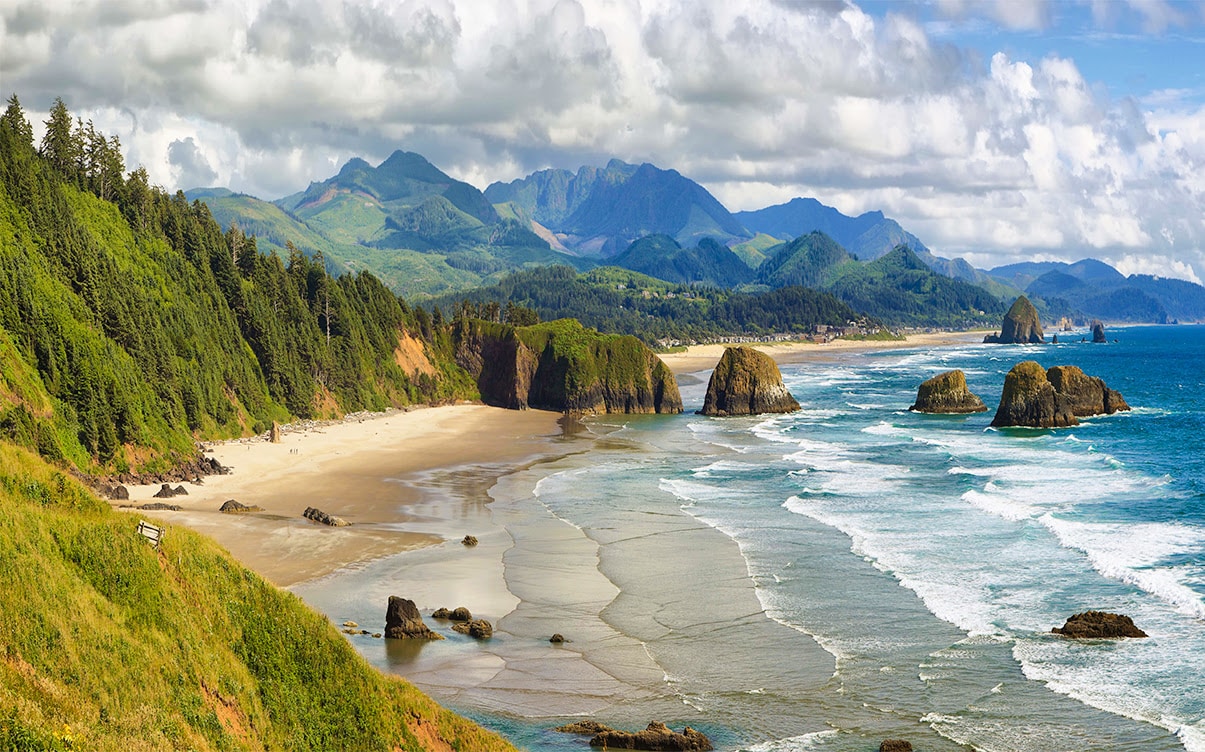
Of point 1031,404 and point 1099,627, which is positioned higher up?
point 1031,404

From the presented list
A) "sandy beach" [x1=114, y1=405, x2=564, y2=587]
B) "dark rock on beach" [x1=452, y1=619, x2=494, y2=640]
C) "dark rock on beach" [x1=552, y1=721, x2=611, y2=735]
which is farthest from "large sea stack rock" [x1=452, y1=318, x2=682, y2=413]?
"dark rock on beach" [x1=552, y1=721, x2=611, y2=735]

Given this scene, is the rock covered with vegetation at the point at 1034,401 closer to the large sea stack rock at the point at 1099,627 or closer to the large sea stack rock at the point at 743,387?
the large sea stack rock at the point at 743,387

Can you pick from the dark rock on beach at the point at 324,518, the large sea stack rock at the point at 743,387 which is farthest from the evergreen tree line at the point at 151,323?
the large sea stack rock at the point at 743,387

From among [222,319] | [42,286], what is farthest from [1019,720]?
[222,319]

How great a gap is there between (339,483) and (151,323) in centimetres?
2097

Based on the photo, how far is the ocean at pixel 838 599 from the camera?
29672 millimetres

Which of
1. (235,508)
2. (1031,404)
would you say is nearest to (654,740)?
(235,508)

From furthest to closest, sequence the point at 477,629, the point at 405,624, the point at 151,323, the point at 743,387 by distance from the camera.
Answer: the point at 743,387 < the point at 151,323 < the point at 477,629 < the point at 405,624

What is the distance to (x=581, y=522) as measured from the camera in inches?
2276

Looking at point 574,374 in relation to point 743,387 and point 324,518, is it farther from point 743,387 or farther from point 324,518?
point 324,518

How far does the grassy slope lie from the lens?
53.7 feet

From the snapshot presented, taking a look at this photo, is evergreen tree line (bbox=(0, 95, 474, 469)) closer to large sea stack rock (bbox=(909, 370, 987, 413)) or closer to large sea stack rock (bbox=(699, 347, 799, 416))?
large sea stack rock (bbox=(699, 347, 799, 416))

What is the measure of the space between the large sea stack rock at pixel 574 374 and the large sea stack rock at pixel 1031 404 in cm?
3908

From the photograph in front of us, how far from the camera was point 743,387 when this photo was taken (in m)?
118
